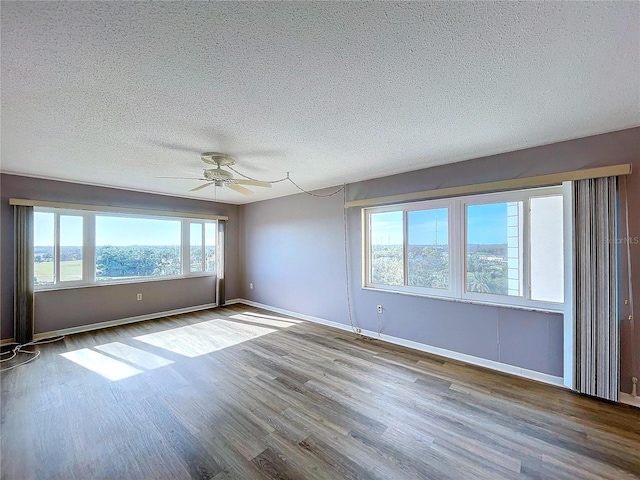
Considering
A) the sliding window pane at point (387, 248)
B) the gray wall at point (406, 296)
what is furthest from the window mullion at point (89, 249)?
the sliding window pane at point (387, 248)

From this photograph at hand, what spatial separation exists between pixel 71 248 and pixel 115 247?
1.91 feet

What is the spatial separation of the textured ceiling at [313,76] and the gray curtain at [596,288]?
0.63m

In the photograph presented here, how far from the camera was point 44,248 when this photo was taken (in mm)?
4074

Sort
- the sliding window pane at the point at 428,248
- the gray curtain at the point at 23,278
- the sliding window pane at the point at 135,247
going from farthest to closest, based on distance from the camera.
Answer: the sliding window pane at the point at 135,247 < the gray curtain at the point at 23,278 < the sliding window pane at the point at 428,248

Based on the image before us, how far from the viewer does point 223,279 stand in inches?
237

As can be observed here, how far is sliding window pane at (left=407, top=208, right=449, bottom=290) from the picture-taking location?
3.42 metres

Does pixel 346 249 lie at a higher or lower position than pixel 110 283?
higher

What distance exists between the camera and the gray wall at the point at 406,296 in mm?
2527

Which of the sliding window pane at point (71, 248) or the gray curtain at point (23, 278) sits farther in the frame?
the sliding window pane at point (71, 248)

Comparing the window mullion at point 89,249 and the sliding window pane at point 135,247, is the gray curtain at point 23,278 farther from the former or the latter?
the sliding window pane at point 135,247

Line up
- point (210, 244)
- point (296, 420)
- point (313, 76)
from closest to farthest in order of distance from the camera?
point (313, 76) < point (296, 420) < point (210, 244)

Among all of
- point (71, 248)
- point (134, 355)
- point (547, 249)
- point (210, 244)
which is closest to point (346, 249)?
point (547, 249)

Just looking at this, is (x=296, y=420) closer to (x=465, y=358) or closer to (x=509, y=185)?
(x=465, y=358)

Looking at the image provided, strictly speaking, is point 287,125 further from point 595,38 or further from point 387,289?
point 387,289
